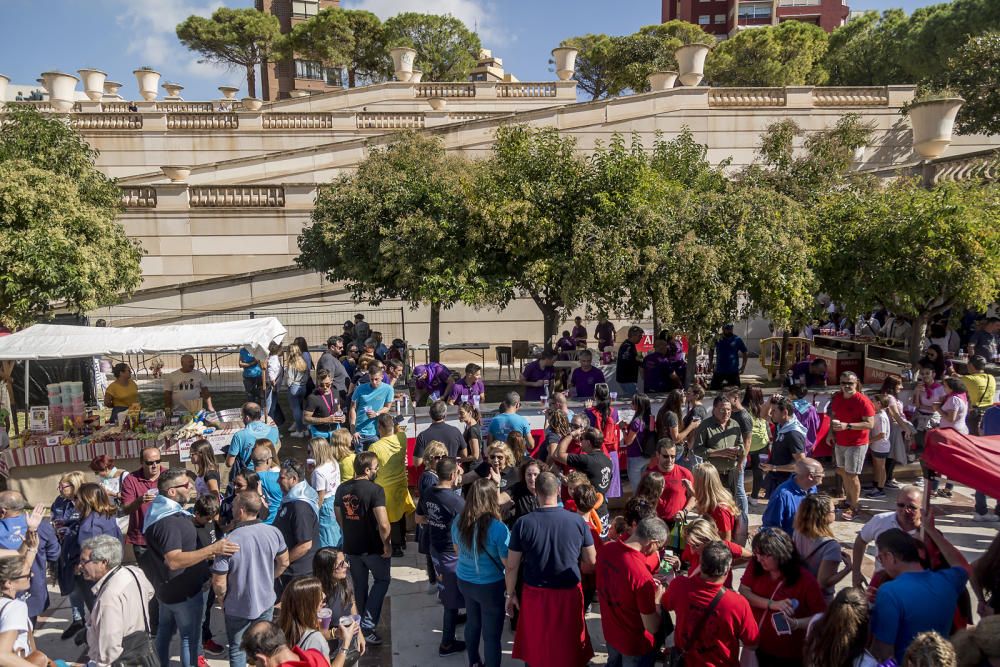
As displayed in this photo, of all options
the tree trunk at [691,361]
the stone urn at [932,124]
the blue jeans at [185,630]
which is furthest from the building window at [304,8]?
the blue jeans at [185,630]

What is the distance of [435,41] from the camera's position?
44.4m

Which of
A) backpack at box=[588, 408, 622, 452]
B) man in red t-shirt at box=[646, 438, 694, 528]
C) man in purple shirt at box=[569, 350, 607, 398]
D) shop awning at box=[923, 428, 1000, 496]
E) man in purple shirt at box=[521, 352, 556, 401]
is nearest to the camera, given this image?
shop awning at box=[923, 428, 1000, 496]

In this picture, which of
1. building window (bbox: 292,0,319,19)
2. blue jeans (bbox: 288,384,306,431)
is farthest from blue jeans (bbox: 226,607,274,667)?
building window (bbox: 292,0,319,19)

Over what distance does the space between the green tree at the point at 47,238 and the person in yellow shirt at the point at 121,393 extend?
207cm

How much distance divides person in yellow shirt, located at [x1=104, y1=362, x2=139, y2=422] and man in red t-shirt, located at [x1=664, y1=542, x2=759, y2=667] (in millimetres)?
9066

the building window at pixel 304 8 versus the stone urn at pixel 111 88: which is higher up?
the building window at pixel 304 8

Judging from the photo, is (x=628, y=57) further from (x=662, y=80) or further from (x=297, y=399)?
(x=297, y=399)

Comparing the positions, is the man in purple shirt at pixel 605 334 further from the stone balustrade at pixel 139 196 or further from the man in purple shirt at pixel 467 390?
the stone balustrade at pixel 139 196

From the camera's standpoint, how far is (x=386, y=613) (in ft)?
21.6

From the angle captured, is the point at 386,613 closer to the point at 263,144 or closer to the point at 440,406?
the point at 440,406

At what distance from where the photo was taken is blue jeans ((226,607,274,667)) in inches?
202

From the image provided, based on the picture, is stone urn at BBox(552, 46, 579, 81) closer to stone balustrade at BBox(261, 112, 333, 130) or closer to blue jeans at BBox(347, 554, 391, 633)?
A: stone balustrade at BBox(261, 112, 333, 130)

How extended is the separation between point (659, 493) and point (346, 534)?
253 centimetres

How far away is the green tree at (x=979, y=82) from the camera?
21.9 meters
